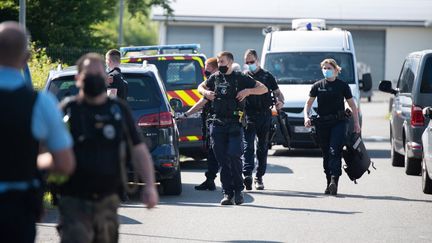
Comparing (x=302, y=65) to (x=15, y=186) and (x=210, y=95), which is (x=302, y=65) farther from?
(x=15, y=186)

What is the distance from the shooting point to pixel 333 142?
13.8 meters

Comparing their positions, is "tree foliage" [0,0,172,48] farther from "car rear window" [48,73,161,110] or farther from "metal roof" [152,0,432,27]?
"metal roof" [152,0,432,27]

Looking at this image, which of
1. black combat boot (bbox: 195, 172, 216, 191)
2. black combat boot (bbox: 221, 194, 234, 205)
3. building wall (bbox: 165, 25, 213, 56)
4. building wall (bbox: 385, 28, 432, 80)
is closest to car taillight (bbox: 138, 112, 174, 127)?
black combat boot (bbox: 221, 194, 234, 205)

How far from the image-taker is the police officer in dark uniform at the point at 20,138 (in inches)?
223

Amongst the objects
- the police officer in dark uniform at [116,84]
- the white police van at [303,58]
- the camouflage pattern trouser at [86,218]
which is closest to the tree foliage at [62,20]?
the white police van at [303,58]

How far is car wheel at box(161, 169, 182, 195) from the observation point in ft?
44.3

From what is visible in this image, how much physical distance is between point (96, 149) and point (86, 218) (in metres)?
0.40

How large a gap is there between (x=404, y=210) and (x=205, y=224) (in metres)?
2.57

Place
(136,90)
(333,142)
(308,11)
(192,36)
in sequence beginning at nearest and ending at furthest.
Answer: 1. (136,90)
2. (333,142)
3. (192,36)
4. (308,11)

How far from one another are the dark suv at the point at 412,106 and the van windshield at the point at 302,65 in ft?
10.6

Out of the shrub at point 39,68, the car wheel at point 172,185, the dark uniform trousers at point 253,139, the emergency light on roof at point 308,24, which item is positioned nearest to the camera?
the car wheel at point 172,185

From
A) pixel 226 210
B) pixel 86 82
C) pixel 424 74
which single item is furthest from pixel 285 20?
pixel 86 82

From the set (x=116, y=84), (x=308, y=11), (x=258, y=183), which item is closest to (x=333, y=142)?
(x=258, y=183)

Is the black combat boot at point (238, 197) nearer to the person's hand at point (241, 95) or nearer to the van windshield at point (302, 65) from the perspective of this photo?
the person's hand at point (241, 95)
